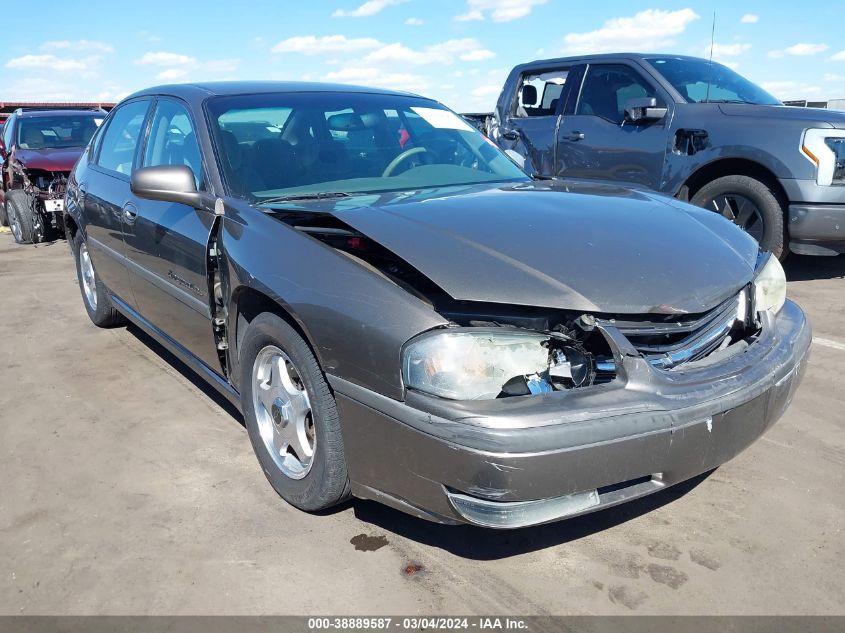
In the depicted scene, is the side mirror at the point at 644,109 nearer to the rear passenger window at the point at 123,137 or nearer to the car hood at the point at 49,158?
the rear passenger window at the point at 123,137

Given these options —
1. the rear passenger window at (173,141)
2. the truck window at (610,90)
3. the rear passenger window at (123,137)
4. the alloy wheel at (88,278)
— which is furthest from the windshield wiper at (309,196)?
the truck window at (610,90)

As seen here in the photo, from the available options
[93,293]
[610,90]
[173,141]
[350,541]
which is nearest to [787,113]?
[610,90]

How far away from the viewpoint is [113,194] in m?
4.09

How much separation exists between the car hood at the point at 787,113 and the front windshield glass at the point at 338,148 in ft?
10.0

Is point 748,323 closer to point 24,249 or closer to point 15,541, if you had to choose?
point 15,541

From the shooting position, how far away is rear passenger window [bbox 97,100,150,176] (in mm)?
4074

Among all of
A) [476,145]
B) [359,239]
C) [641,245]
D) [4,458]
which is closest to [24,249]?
[4,458]

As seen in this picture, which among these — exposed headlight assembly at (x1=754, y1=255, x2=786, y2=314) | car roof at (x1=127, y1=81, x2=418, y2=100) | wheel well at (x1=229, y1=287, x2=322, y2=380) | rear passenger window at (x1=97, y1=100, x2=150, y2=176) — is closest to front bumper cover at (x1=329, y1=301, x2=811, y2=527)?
wheel well at (x1=229, y1=287, x2=322, y2=380)

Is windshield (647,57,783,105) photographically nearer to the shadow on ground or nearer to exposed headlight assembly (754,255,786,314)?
the shadow on ground

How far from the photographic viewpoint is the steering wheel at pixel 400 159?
330 centimetres

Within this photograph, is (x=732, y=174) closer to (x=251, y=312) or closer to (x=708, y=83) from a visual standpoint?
(x=708, y=83)

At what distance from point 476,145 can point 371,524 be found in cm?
204

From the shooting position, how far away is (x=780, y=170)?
5.67 metres

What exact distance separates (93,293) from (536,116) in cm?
441
